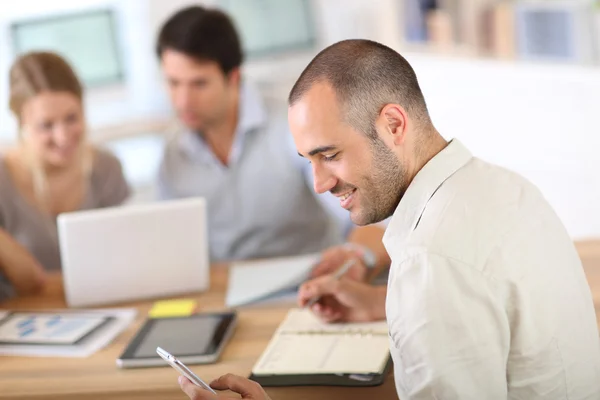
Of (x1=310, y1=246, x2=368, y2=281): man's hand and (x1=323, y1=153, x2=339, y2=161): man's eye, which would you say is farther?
(x1=310, y1=246, x2=368, y2=281): man's hand

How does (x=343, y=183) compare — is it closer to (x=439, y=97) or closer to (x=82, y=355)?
(x=82, y=355)

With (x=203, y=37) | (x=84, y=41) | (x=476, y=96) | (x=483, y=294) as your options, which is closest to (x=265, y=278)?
(x=203, y=37)

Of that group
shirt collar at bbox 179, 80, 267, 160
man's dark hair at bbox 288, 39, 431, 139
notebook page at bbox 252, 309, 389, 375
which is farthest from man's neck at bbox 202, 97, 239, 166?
man's dark hair at bbox 288, 39, 431, 139

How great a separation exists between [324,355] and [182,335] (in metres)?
0.33

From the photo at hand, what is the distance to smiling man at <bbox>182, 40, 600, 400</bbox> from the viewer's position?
3.89 ft

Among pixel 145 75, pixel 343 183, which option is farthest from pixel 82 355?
pixel 145 75

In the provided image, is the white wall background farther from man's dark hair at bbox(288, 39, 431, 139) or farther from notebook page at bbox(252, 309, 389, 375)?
man's dark hair at bbox(288, 39, 431, 139)

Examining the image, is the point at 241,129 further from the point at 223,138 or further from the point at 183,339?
the point at 183,339

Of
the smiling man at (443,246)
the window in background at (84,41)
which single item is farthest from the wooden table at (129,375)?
the window in background at (84,41)

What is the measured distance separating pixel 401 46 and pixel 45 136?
211cm

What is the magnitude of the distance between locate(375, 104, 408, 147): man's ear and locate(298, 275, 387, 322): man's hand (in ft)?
1.73

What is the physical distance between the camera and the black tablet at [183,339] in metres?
1.68

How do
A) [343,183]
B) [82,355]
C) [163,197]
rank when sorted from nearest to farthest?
[343,183]
[82,355]
[163,197]

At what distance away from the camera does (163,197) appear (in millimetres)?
2697
